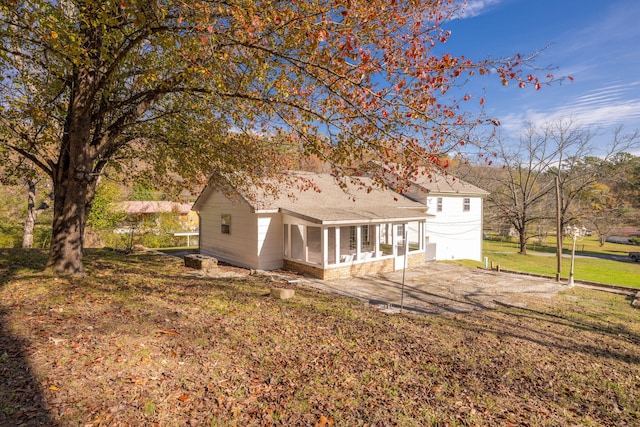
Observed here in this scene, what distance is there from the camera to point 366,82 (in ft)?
18.4

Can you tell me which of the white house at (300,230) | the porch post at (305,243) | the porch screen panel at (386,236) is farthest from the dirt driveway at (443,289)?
the porch screen panel at (386,236)

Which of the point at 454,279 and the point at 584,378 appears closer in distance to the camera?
the point at 584,378

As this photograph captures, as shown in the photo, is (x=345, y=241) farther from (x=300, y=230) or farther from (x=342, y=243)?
(x=300, y=230)

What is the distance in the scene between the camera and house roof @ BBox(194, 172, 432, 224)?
13414 millimetres

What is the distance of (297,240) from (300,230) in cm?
49

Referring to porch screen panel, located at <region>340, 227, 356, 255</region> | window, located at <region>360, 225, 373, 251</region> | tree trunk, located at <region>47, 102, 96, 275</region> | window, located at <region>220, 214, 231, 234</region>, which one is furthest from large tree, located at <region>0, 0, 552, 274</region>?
window, located at <region>360, 225, 373, 251</region>

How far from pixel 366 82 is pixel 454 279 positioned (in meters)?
11.3

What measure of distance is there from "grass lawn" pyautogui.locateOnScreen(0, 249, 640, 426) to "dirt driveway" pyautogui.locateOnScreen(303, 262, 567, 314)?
179 cm

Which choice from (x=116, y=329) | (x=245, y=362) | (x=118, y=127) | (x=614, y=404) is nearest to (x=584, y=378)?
(x=614, y=404)

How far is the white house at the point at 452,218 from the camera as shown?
74.4 feet

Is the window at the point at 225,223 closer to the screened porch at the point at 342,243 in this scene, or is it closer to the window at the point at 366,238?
the screened porch at the point at 342,243

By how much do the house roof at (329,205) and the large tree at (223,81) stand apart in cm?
338

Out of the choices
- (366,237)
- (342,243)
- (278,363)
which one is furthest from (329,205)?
(278,363)

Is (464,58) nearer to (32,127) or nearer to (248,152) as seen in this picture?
(248,152)
